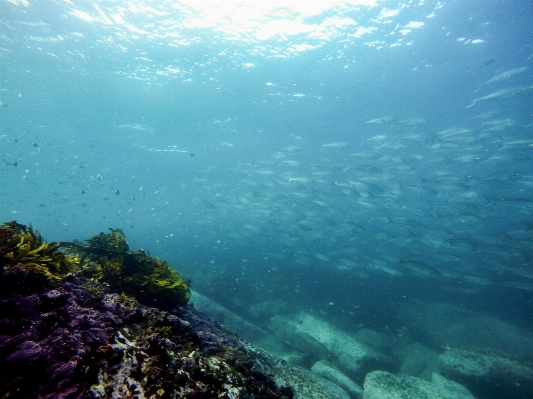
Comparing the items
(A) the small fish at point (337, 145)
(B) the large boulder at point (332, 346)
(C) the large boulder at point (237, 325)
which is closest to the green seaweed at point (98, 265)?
(C) the large boulder at point (237, 325)

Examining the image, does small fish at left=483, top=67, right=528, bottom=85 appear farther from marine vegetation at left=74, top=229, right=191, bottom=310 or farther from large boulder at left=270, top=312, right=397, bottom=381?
marine vegetation at left=74, top=229, right=191, bottom=310

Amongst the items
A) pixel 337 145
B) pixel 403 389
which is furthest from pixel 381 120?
pixel 403 389

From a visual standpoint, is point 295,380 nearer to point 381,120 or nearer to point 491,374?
point 491,374

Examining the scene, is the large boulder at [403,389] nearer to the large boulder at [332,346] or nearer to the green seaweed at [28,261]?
the large boulder at [332,346]

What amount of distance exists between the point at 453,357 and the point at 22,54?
38.0 meters

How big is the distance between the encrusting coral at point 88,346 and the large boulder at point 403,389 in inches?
301

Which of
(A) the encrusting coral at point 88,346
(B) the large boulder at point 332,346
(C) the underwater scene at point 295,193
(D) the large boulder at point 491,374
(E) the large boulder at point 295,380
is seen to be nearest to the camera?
(A) the encrusting coral at point 88,346

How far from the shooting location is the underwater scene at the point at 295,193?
9.28 feet

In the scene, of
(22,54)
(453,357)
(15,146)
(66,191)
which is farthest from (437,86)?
(66,191)

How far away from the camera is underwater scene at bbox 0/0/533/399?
2828mm

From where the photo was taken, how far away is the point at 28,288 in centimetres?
253

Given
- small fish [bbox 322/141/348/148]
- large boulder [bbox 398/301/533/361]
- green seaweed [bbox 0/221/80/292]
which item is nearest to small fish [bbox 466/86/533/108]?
small fish [bbox 322/141/348/148]

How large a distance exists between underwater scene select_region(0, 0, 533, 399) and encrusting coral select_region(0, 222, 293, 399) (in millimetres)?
19

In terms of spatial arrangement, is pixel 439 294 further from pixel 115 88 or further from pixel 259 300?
pixel 115 88
